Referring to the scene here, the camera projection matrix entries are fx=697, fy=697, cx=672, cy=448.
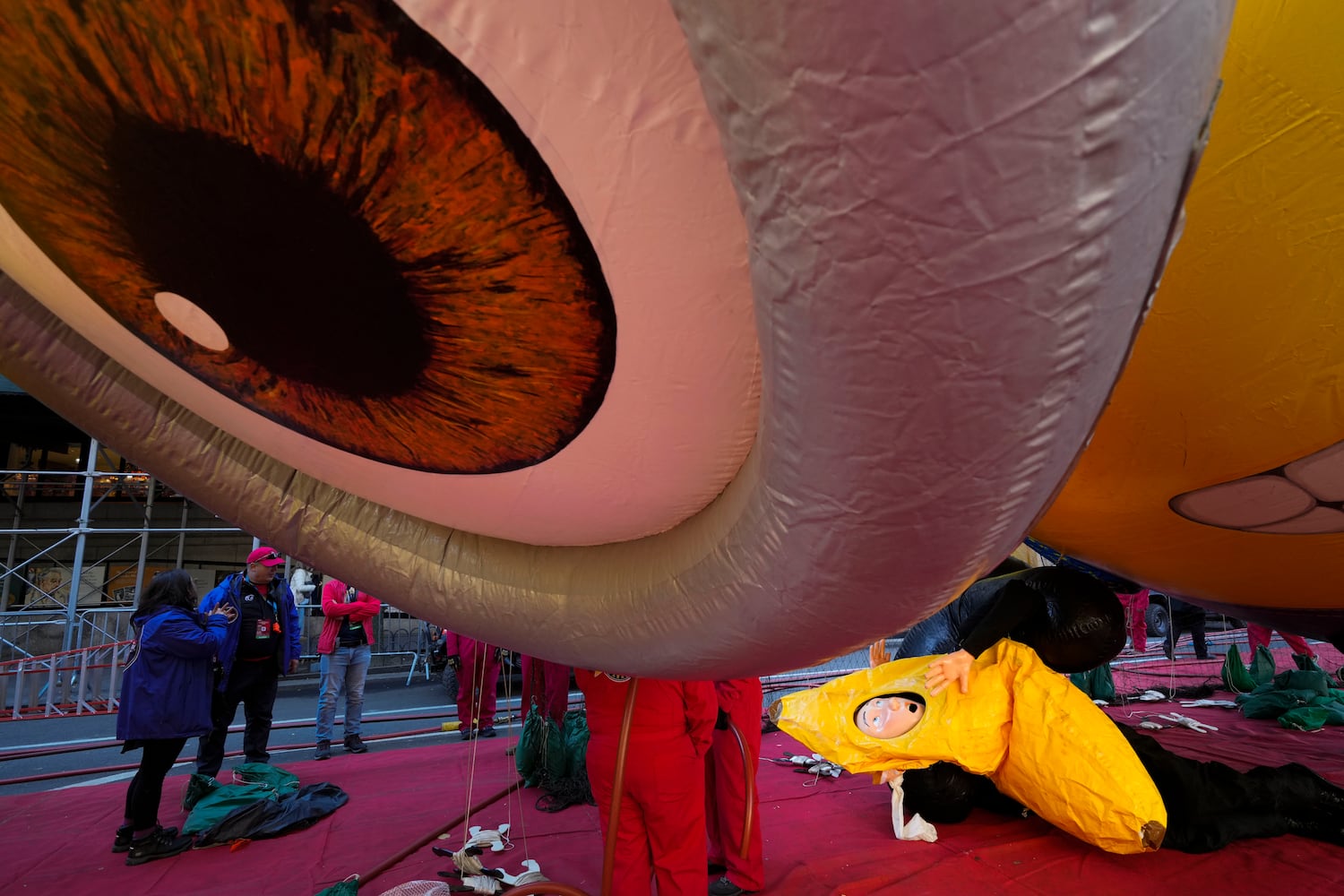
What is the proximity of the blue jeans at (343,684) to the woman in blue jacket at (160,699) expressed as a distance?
1.54 meters

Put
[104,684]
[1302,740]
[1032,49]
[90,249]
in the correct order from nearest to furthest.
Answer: [1032,49] → [90,249] → [1302,740] → [104,684]

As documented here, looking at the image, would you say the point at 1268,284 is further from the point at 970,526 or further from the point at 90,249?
the point at 90,249

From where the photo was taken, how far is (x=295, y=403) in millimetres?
1277

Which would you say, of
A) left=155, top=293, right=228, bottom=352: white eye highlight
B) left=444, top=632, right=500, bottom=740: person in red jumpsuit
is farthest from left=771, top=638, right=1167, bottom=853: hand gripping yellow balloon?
left=444, top=632, right=500, bottom=740: person in red jumpsuit

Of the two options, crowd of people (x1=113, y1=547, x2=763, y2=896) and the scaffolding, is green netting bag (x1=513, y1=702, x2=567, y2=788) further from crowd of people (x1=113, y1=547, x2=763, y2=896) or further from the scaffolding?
the scaffolding

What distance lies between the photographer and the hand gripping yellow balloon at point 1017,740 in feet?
8.00

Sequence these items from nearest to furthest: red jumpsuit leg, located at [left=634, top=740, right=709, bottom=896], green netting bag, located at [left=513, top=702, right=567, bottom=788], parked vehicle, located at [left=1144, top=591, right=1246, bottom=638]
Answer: red jumpsuit leg, located at [left=634, top=740, right=709, bottom=896] → green netting bag, located at [left=513, top=702, right=567, bottom=788] → parked vehicle, located at [left=1144, top=591, right=1246, bottom=638]

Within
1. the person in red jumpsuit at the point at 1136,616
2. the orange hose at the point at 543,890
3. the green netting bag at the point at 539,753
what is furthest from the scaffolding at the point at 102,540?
the person in red jumpsuit at the point at 1136,616

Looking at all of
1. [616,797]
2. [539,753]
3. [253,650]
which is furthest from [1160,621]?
[253,650]

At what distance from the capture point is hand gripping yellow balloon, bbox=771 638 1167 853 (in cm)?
244

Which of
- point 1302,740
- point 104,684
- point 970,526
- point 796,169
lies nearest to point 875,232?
point 796,169

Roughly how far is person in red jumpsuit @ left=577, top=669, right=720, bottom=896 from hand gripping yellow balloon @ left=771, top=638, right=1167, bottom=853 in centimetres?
79

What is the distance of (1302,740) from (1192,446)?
457 centimetres

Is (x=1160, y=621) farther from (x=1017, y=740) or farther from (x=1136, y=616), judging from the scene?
(x=1017, y=740)
